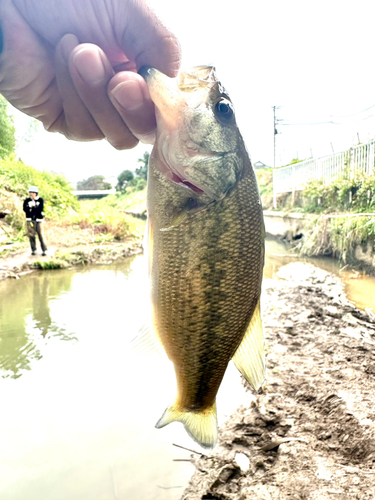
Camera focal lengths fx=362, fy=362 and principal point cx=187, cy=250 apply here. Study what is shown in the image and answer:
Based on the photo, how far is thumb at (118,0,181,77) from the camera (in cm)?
152

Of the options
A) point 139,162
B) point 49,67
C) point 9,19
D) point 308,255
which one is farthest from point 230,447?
point 139,162

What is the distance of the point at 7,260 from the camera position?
1047cm

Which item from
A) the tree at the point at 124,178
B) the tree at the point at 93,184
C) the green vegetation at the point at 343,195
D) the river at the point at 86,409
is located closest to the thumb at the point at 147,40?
the river at the point at 86,409

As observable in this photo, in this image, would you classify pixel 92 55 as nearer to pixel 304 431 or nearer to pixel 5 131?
pixel 304 431

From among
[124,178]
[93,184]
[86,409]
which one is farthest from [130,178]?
[86,409]

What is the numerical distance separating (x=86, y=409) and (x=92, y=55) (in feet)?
10.7

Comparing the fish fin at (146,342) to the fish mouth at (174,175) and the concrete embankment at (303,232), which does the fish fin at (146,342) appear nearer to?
the fish mouth at (174,175)

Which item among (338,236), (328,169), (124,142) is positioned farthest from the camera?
(328,169)

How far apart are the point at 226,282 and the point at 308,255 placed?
12107 mm

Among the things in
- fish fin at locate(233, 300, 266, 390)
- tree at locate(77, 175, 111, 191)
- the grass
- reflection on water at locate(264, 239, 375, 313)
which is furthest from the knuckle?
tree at locate(77, 175, 111, 191)

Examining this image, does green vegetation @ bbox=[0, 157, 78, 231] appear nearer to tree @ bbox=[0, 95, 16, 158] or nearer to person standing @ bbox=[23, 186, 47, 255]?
tree @ bbox=[0, 95, 16, 158]

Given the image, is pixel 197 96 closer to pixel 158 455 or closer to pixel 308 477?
pixel 308 477

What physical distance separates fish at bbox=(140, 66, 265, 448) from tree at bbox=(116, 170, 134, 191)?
5874cm

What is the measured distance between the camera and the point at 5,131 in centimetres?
2430
